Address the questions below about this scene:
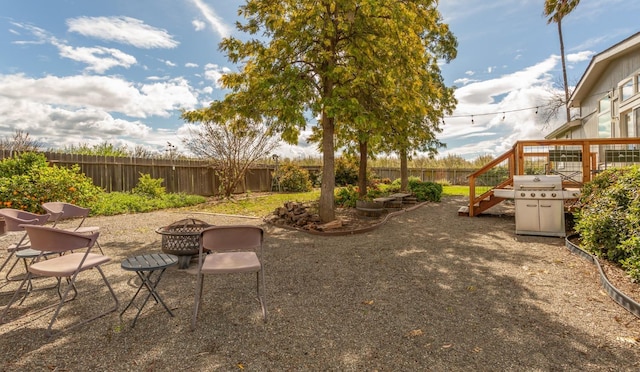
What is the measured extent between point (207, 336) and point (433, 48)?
54.6 ft

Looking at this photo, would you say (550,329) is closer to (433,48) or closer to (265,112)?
(265,112)

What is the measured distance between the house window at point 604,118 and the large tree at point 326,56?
8847mm

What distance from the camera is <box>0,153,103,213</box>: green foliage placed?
8.61m

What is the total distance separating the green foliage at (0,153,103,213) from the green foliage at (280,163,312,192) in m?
9.22

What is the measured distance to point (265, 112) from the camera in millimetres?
8219

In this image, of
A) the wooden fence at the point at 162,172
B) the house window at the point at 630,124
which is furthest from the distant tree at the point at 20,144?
the house window at the point at 630,124

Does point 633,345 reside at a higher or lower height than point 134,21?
lower

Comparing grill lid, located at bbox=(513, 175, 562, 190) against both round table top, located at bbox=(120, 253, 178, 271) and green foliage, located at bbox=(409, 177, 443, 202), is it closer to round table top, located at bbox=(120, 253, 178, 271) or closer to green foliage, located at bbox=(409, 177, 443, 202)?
green foliage, located at bbox=(409, 177, 443, 202)

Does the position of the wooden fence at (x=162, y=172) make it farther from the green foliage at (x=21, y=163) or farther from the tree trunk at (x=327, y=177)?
the tree trunk at (x=327, y=177)

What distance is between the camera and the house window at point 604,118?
11.7 meters

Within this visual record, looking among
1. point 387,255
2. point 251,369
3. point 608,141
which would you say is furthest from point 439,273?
point 608,141

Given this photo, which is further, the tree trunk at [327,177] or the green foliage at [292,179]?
the green foliage at [292,179]

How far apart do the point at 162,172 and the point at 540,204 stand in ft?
46.4

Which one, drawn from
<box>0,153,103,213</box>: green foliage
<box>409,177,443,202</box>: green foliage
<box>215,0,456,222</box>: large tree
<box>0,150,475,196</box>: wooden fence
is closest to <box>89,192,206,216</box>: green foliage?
<box>0,153,103,213</box>: green foliage
